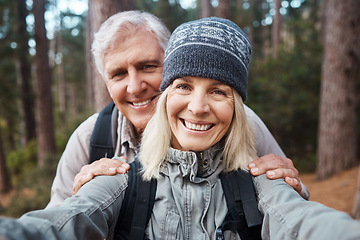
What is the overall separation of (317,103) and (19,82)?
13466 mm

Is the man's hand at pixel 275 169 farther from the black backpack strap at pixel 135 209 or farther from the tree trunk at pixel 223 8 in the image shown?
the tree trunk at pixel 223 8

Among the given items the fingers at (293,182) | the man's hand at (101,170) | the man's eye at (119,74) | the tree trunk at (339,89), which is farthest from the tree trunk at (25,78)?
the fingers at (293,182)

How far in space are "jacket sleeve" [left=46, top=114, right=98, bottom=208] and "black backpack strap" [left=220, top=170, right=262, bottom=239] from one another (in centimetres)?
129

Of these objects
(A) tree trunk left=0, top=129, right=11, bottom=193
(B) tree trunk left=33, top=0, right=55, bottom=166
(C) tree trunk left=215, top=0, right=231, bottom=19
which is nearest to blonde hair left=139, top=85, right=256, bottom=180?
(C) tree trunk left=215, top=0, right=231, bottom=19

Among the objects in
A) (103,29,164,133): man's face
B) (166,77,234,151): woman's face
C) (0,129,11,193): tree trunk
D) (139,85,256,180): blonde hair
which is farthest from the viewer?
(0,129,11,193): tree trunk

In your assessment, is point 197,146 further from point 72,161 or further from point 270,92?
point 270,92

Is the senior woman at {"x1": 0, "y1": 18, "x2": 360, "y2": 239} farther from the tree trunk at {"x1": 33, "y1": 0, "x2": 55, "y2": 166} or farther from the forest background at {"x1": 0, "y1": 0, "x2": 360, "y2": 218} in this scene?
the tree trunk at {"x1": 33, "y1": 0, "x2": 55, "y2": 166}

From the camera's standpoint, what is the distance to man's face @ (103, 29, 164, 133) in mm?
2379

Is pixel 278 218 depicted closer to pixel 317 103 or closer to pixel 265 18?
pixel 317 103

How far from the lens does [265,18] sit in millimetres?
26422

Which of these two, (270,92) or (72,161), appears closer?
(72,161)

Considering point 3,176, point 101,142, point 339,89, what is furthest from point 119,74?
point 3,176

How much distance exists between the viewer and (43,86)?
1114cm

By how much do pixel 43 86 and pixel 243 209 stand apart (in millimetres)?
11066
